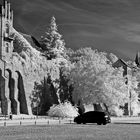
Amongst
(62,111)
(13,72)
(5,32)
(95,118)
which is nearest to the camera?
(95,118)

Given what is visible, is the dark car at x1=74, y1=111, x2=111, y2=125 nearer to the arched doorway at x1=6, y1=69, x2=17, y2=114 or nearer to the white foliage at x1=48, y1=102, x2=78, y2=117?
the white foliage at x1=48, y1=102, x2=78, y2=117

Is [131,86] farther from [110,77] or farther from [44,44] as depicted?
[44,44]

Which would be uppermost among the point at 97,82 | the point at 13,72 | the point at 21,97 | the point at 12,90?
the point at 13,72

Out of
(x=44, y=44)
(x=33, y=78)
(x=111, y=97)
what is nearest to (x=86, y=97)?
(x=111, y=97)

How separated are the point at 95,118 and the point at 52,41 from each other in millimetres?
49276

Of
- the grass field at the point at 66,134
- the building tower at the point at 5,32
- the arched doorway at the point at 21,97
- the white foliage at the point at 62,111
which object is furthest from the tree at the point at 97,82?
the grass field at the point at 66,134

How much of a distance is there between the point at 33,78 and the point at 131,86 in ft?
86.8

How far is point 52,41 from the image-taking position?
9388 cm

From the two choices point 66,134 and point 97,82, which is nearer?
point 66,134

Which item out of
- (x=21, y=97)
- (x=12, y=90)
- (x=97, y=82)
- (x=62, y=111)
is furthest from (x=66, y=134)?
(x=97, y=82)

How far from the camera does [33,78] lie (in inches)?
2896

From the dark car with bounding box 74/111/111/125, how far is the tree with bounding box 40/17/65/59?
4545 cm

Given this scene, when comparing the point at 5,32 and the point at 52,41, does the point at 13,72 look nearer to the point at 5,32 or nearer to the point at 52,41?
the point at 5,32

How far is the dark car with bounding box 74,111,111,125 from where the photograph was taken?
4627cm
